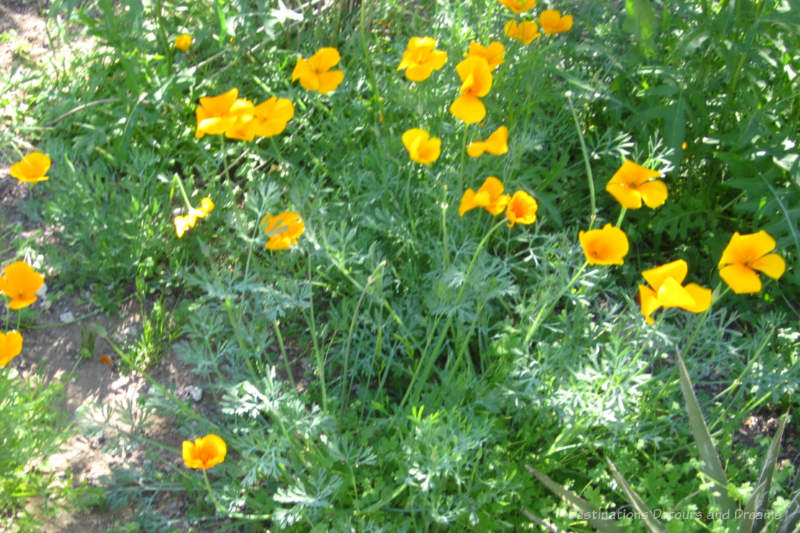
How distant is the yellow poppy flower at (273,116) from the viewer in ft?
6.36

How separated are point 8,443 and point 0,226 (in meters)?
1.10

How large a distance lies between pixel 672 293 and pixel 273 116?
113cm

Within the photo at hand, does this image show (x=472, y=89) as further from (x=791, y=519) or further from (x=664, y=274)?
(x=791, y=519)

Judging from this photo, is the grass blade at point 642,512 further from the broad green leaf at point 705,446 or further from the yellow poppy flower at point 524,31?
the yellow poppy flower at point 524,31

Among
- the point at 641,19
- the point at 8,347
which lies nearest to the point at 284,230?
the point at 8,347

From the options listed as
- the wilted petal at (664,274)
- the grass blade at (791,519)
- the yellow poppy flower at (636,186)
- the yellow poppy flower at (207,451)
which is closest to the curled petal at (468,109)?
the yellow poppy flower at (636,186)

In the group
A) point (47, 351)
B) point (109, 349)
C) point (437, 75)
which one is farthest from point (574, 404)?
point (47, 351)

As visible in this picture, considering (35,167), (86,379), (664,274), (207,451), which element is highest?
(35,167)

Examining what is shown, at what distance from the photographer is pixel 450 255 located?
2262 millimetres

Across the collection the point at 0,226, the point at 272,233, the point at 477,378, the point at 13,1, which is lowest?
the point at 477,378

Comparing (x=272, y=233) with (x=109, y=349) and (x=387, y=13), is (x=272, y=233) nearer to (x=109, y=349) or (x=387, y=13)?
(x=109, y=349)

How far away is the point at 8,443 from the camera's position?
1.88 metres

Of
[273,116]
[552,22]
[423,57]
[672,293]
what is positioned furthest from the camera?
[552,22]

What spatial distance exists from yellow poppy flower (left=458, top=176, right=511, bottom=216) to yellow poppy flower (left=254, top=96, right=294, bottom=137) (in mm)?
533
